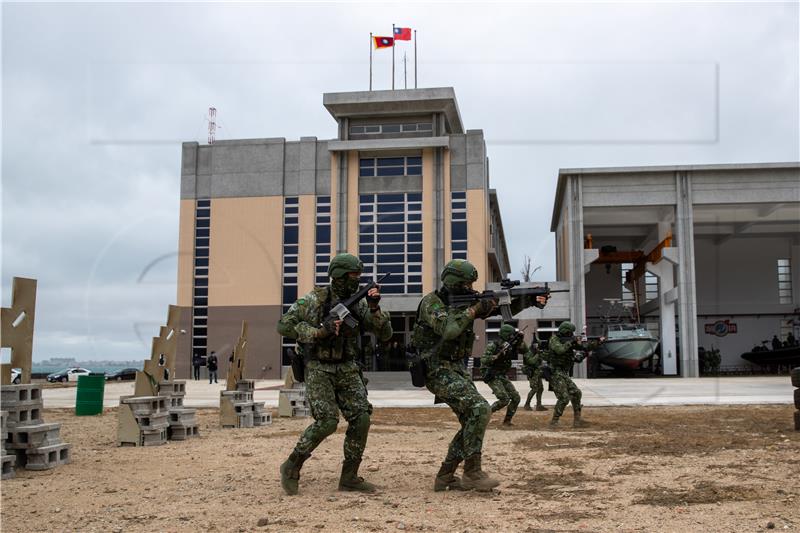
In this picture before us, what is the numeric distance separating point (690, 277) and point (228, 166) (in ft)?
84.8

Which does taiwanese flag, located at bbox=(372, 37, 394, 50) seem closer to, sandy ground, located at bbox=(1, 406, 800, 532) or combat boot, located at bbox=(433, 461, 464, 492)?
sandy ground, located at bbox=(1, 406, 800, 532)

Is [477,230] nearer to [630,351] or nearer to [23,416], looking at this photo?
[630,351]

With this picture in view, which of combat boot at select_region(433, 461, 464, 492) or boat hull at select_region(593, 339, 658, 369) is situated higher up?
boat hull at select_region(593, 339, 658, 369)

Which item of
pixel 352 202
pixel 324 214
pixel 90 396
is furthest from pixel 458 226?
pixel 90 396

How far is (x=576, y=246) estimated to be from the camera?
36.6 meters

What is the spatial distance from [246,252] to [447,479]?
3331 centimetres

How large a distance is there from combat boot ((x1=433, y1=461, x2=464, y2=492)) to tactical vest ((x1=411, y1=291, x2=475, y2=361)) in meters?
0.94

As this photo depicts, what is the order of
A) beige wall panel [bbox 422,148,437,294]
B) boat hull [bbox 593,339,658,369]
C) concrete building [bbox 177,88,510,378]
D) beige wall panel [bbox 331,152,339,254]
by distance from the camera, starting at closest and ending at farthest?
boat hull [bbox 593,339,658,369]
beige wall panel [bbox 422,148,437,294]
concrete building [bbox 177,88,510,378]
beige wall panel [bbox 331,152,339,254]

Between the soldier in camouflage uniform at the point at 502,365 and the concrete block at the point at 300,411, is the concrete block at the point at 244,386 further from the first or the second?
the soldier in camouflage uniform at the point at 502,365

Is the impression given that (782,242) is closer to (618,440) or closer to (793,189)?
(793,189)

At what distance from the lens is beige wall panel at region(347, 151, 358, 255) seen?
37312 mm

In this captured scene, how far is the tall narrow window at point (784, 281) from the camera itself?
50.6 metres

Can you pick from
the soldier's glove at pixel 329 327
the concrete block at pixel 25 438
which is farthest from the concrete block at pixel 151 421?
the soldier's glove at pixel 329 327

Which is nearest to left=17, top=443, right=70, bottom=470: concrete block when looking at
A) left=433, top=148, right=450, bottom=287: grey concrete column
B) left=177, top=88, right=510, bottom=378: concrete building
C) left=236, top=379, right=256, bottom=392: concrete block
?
left=236, top=379, right=256, bottom=392: concrete block
